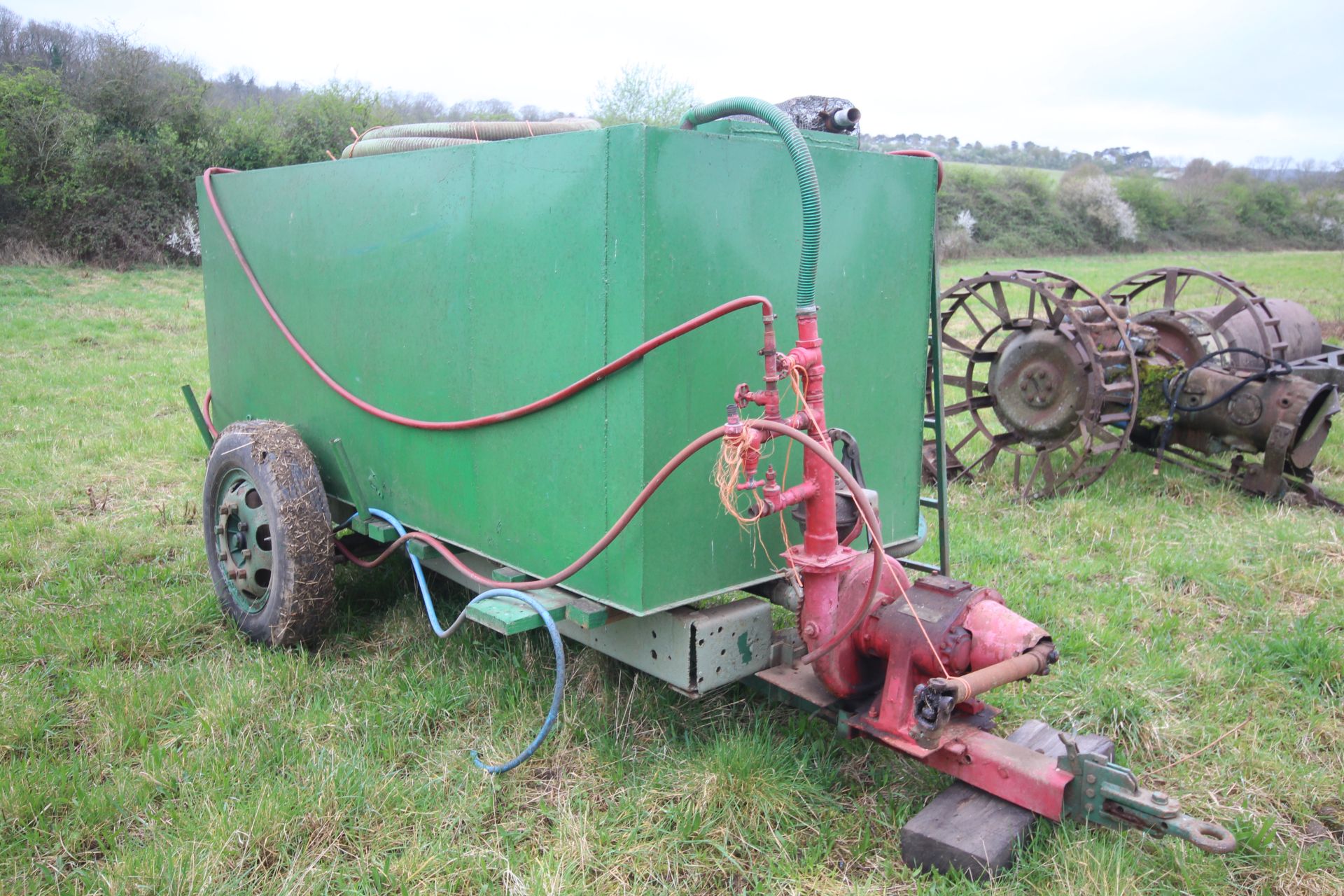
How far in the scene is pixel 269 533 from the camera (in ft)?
13.2

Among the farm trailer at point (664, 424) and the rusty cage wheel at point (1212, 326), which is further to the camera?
the rusty cage wheel at point (1212, 326)

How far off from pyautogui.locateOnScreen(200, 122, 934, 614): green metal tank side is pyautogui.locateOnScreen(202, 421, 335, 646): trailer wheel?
11.6 inches

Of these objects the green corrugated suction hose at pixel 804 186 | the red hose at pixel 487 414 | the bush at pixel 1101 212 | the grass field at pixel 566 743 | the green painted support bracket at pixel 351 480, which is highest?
the bush at pixel 1101 212

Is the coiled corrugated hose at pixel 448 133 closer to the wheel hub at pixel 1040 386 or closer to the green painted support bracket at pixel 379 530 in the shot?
the green painted support bracket at pixel 379 530

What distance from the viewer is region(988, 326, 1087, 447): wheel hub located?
245 inches

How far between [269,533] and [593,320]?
2042 mm

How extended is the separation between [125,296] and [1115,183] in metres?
34.6

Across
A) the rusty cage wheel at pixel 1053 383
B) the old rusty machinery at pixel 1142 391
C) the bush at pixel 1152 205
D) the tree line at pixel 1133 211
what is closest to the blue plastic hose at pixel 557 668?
the rusty cage wheel at pixel 1053 383

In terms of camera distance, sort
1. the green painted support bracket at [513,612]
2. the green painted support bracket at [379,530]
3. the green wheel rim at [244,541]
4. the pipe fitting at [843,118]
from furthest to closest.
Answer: the green wheel rim at [244,541] < the green painted support bracket at [379,530] < the pipe fitting at [843,118] < the green painted support bracket at [513,612]

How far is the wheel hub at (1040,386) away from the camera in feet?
20.4

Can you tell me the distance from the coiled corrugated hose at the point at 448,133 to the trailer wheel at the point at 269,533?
1.29 m

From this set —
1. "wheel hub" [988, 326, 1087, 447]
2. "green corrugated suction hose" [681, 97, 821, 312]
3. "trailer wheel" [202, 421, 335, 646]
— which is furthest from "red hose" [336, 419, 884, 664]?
"wheel hub" [988, 326, 1087, 447]

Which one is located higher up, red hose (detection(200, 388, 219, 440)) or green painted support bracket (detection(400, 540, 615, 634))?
red hose (detection(200, 388, 219, 440))

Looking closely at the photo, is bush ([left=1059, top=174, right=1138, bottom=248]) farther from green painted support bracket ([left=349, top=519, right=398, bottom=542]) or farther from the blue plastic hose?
the blue plastic hose
